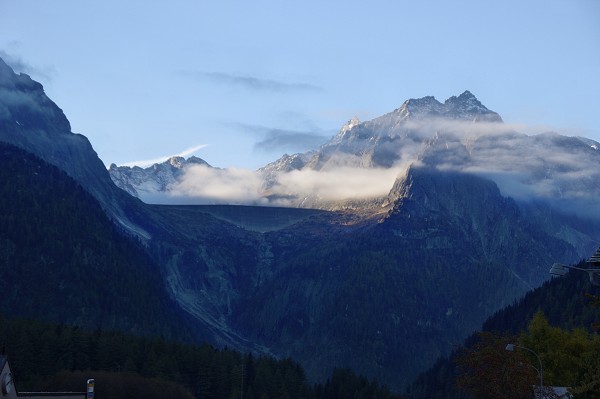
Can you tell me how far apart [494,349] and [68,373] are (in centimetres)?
9626

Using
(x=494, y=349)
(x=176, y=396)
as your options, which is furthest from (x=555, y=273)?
(x=176, y=396)

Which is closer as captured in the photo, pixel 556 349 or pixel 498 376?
pixel 498 376

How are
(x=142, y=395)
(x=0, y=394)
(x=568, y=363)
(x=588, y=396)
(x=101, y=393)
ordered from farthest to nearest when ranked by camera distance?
(x=142, y=395) < (x=101, y=393) < (x=568, y=363) < (x=0, y=394) < (x=588, y=396)

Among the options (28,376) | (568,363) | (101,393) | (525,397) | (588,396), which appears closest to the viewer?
(588,396)

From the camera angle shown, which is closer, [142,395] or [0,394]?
[0,394]

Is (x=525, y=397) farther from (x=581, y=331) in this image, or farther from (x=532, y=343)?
(x=581, y=331)

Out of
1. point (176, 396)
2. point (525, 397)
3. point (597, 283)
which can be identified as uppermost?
point (597, 283)

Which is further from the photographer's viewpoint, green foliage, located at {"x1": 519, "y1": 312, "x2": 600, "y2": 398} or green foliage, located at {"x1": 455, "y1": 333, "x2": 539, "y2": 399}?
green foliage, located at {"x1": 519, "y1": 312, "x2": 600, "y2": 398}

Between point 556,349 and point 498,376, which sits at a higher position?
point 556,349

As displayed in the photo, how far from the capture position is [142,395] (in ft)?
606

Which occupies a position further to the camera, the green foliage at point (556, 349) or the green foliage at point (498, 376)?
the green foliage at point (556, 349)

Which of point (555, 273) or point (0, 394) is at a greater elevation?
point (555, 273)

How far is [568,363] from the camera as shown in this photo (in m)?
138

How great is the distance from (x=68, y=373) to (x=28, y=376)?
36.9 feet
